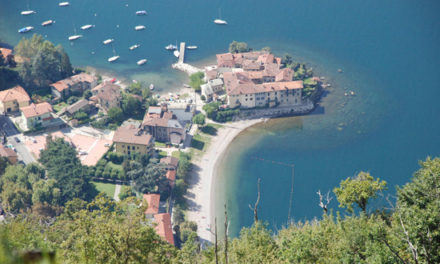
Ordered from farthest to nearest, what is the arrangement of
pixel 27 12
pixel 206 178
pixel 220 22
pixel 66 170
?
1. pixel 27 12
2. pixel 220 22
3. pixel 206 178
4. pixel 66 170

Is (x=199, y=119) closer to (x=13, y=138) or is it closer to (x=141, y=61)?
(x=141, y=61)

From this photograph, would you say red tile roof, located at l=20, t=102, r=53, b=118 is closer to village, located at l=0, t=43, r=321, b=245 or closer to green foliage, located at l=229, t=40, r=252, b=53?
village, located at l=0, t=43, r=321, b=245

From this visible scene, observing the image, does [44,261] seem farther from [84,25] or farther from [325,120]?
[84,25]

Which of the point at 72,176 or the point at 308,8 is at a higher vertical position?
the point at 308,8

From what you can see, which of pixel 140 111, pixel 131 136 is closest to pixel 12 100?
pixel 140 111

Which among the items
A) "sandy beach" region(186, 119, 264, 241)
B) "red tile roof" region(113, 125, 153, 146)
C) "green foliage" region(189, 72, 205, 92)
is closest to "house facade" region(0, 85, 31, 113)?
"red tile roof" region(113, 125, 153, 146)

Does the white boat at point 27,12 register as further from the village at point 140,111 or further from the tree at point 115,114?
the tree at point 115,114

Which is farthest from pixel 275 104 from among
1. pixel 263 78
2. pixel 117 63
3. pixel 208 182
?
pixel 117 63
